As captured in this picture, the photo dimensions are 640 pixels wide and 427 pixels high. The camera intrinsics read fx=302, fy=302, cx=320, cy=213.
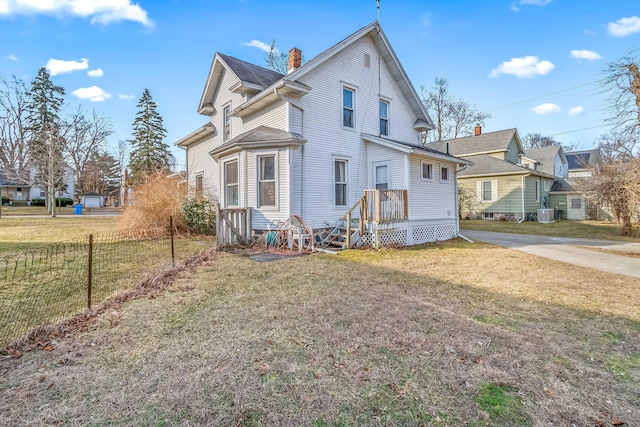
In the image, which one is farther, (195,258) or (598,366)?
(195,258)

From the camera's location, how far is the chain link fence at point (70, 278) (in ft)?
13.9

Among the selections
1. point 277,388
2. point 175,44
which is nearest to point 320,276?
point 277,388

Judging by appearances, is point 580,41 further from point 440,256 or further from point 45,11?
point 45,11

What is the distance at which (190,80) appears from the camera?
59.0 feet

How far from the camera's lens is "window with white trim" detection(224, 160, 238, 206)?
37.7 ft

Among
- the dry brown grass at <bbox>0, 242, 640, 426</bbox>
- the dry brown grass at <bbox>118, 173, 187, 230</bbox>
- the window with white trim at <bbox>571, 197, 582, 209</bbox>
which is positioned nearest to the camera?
the dry brown grass at <bbox>0, 242, 640, 426</bbox>

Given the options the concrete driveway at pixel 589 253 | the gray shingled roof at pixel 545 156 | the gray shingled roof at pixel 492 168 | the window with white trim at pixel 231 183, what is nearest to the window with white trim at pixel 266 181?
the window with white trim at pixel 231 183

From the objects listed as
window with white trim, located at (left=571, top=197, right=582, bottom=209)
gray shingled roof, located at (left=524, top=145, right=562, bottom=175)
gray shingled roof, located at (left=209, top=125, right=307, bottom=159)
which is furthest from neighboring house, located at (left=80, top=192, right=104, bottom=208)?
window with white trim, located at (left=571, top=197, right=582, bottom=209)

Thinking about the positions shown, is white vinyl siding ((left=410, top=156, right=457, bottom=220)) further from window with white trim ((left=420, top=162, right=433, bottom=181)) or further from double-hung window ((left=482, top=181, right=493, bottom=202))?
double-hung window ((left=482, top=181, right=493, bottom=202))

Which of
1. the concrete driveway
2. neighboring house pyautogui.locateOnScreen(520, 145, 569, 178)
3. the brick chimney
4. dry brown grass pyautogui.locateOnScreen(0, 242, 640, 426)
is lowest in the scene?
dry brown grass pyautogui.locateOnScreen(0, 242, 640, 426)

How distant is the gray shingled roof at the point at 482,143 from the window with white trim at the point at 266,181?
66.6 feet

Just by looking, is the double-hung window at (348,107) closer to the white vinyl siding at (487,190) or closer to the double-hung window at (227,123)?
the double-hung window at (227,123)

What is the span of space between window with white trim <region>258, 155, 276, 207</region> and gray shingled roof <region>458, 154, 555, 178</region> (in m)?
18.6

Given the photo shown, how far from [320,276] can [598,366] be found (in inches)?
170
